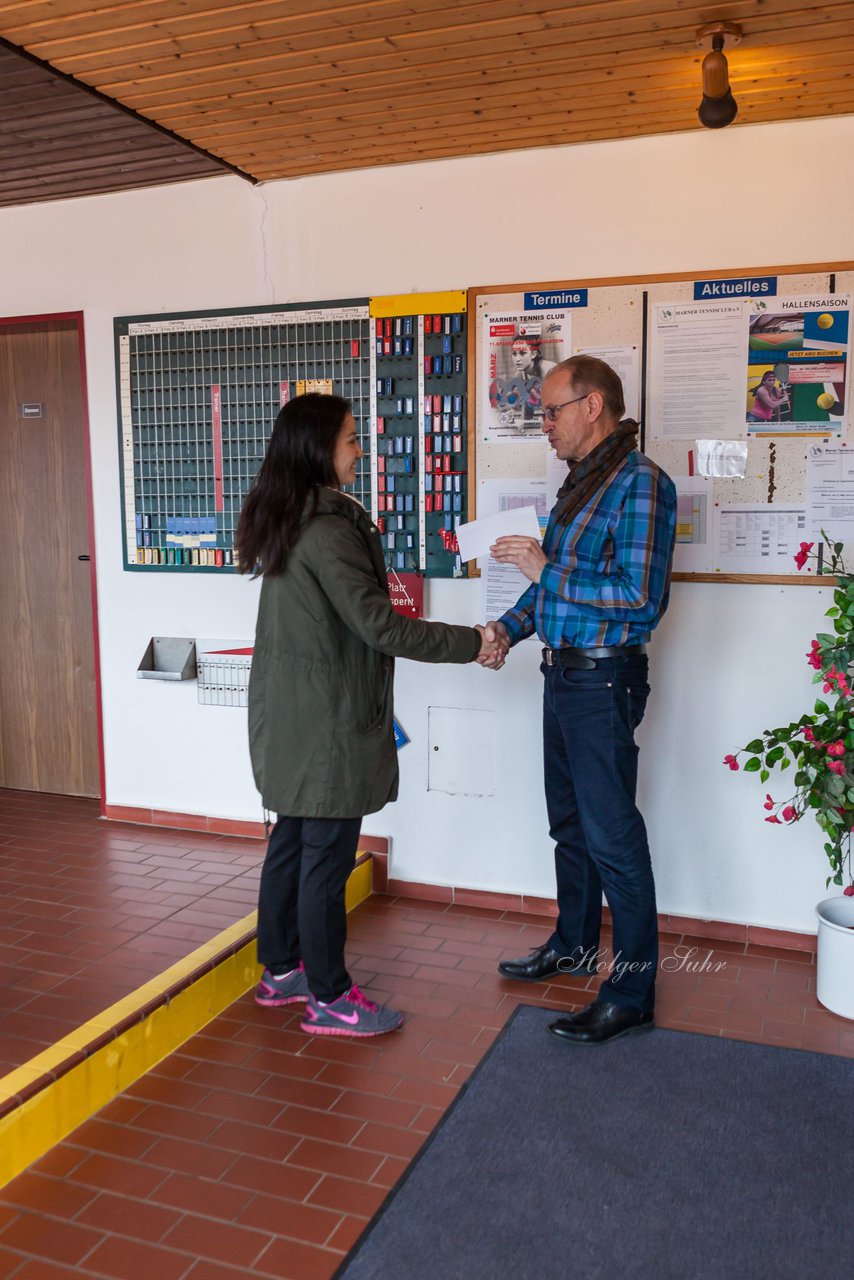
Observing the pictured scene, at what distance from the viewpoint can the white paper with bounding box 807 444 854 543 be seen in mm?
3385

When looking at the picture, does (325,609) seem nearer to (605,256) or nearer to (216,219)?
(605,256)

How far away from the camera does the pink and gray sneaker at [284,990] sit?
3.12 m

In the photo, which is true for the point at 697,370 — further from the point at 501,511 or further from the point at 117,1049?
the point at 117,1049

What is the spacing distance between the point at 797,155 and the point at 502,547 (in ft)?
5.42

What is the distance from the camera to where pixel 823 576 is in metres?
3.43

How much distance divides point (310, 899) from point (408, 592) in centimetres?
142

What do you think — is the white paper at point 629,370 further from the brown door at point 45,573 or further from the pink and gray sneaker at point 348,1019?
the brown door at point 45,573

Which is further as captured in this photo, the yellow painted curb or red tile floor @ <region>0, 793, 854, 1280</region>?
the yellow painted curb

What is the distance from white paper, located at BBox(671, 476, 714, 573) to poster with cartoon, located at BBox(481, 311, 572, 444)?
0.56 metres

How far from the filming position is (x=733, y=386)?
3.47m

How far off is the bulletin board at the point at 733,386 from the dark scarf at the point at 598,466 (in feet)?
2.17

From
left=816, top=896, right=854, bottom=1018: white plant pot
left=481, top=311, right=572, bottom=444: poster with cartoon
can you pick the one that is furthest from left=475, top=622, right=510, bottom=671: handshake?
left=816, top=896, right=854, bottom=1018: white plant pot

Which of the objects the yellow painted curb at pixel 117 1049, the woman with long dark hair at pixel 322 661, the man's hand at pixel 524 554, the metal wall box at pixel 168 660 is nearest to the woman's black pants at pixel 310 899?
the woman with long dark hair at pixel 322 661

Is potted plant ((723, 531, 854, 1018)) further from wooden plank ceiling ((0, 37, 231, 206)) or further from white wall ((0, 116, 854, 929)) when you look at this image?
wooden plank ceiling ((0, 37, 231, 206))
